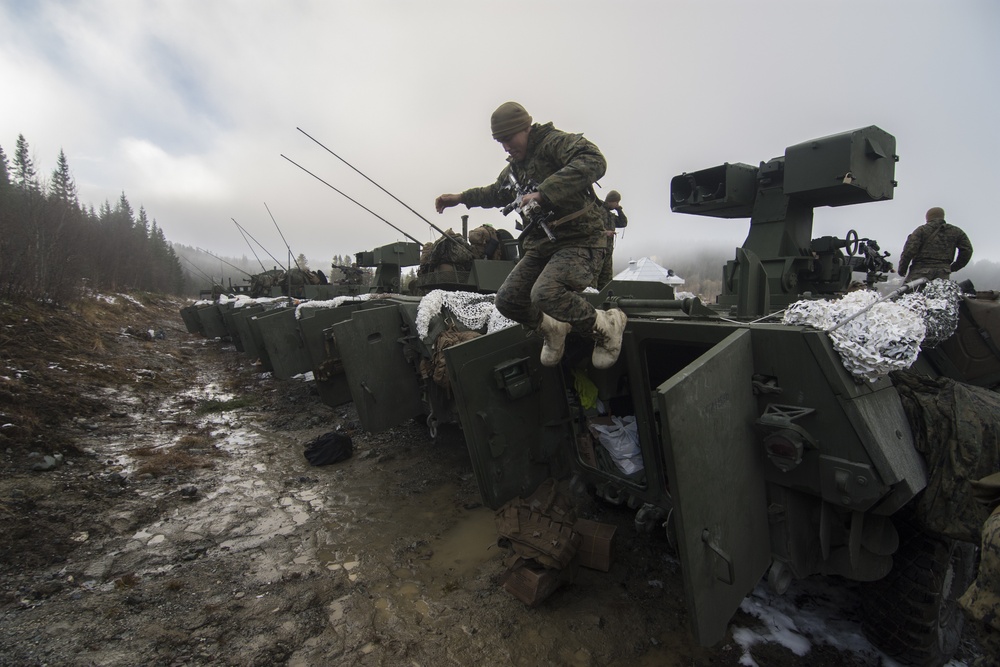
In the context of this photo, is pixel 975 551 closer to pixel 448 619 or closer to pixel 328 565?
pixel 448 619

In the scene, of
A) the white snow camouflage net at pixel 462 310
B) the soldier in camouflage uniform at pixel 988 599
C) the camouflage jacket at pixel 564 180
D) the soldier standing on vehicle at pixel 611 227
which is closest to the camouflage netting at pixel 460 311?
the white snow camouflage net at pixel 462 310

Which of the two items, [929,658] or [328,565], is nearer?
[929,658]

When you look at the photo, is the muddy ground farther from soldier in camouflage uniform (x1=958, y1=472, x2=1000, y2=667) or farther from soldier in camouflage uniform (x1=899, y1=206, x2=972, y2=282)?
soldier in camouflage uniform (x1=899, y1=206, x2=972, y2=282)

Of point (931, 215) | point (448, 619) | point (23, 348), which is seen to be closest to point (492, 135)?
point (448, 619)

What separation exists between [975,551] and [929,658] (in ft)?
2.09

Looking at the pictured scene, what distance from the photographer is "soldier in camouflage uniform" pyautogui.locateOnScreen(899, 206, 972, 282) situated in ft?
14.2

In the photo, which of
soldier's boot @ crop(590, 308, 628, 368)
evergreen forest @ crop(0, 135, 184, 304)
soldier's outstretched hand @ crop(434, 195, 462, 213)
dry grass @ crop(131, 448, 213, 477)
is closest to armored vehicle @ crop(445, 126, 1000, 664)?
soldier's boot @ crop(590, 308, 628, 368)

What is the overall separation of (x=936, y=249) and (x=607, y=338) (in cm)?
391

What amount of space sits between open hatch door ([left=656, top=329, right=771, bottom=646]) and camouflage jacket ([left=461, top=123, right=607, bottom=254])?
38.3 inches

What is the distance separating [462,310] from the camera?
4434 mm

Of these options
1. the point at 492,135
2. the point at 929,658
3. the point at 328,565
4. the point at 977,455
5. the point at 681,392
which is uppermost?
the point at 492,135

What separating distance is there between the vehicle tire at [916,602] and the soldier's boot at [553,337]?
170 centimetres

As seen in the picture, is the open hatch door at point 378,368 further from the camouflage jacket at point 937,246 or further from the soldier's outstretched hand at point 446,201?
the camouflage jacket at point 937,246

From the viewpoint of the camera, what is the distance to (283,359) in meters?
6.41
